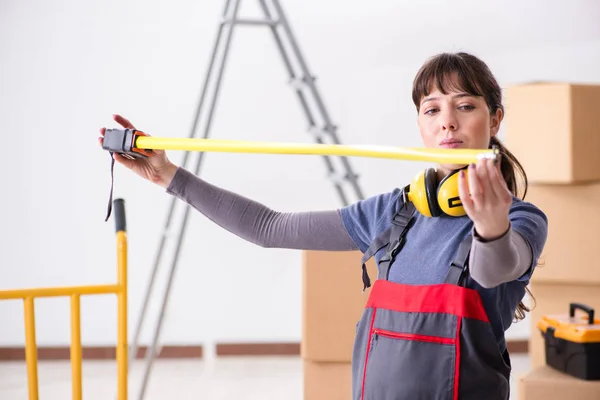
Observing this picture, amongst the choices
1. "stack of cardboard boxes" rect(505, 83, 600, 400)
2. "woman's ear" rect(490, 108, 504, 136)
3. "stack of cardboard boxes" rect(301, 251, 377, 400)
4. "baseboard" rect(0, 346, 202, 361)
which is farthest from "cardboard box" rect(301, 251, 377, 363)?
"baseboard" rect(0, 346, 202, 361)

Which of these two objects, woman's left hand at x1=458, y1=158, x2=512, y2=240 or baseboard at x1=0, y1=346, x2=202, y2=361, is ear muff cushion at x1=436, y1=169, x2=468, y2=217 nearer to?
woman's left hand at x1=458, y1=158, x2=512, y2=240

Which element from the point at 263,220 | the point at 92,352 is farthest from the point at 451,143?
the point at 92,352

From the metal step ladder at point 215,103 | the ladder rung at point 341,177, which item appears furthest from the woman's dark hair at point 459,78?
the ladder rung at point 341,177

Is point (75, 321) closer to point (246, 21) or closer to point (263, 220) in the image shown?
point (263, 220)

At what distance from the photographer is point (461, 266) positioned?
44.1 inches

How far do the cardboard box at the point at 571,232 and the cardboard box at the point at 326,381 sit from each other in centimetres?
84

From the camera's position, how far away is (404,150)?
1.04m

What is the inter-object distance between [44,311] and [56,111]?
3.54ft

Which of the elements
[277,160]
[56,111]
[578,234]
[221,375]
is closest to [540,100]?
[578,234]

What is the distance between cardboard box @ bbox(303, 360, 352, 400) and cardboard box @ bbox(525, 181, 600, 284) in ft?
2.75

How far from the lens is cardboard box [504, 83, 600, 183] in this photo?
273 cm

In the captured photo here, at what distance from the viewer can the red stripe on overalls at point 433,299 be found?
111 cm

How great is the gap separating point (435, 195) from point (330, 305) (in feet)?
4.51

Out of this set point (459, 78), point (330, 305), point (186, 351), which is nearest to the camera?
point (459, 78)
